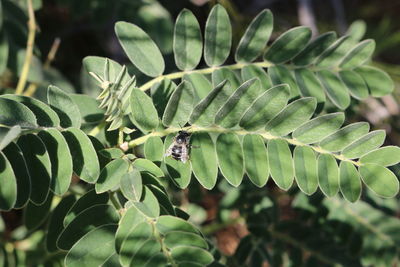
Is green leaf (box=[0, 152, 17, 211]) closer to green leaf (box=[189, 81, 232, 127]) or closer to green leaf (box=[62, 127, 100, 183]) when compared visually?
green leaf (box=[62, 127, 100, 183])

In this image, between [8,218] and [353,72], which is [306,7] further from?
[8,218]

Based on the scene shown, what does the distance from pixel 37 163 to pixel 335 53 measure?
0.97 m

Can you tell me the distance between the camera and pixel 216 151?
1.25 m

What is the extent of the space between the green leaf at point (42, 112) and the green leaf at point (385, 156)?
2.61 ft

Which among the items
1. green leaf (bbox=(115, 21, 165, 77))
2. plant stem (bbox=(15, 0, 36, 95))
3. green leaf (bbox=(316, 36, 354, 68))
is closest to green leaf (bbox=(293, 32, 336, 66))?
green leaf (bbox=(316, 36, 354, 68))

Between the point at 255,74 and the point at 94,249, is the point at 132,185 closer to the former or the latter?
the point at 94,249

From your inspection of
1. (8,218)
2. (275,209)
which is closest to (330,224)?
(275,209)

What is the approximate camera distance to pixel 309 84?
149cm

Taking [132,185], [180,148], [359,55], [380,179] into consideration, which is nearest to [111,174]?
[132,185]

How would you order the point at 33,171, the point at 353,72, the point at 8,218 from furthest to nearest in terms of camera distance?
1. the point at 8,218
2. the point at 353,72
3. the point at 33,171

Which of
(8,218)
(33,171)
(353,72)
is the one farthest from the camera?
(8,218)

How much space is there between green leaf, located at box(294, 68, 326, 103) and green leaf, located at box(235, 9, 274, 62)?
15cm

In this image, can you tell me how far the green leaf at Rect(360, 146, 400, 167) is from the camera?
3.84 ft

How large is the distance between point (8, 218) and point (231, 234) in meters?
1.16
